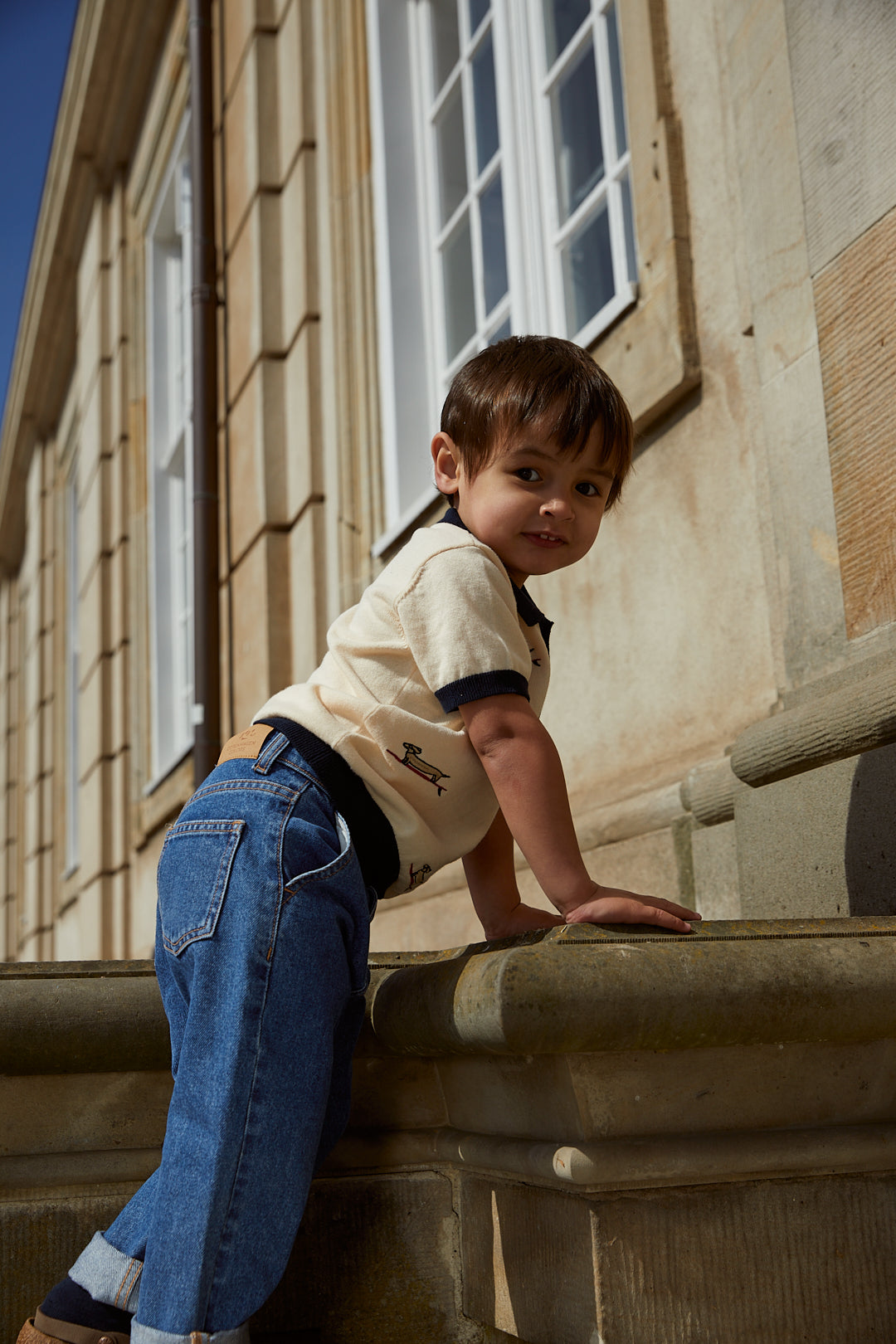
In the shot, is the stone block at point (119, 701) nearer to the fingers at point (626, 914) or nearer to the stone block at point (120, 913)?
the stone block at point (120, 913)

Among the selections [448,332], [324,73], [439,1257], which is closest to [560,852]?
[439,1257]

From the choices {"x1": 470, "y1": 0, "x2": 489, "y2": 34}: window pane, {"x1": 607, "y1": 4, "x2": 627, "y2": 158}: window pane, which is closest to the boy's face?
{"x1": 607, "y1": 4, "x2": 627, "y2": 158}: window pane

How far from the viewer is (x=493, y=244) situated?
482cm

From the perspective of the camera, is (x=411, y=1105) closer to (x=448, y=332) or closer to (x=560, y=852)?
(x=560, y=852)

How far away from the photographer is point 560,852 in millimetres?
1585

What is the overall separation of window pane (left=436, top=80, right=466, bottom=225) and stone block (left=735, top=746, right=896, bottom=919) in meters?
3.69

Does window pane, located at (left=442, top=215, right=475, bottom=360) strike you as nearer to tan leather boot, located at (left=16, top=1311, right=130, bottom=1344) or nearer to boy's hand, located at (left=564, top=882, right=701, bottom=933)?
boy's hand, located at (left=564, top=882, right=701, bottom=933)

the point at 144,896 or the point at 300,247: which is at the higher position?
the point at 300,247

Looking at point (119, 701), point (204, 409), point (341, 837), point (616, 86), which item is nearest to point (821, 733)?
point (341, 837)

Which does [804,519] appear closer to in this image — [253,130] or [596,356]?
[596,356]

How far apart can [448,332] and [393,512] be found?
772mm

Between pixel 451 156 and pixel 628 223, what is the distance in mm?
1900

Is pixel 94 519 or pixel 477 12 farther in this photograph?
pixel 94 519

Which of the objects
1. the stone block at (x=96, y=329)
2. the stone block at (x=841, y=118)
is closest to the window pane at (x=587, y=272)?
the stone block at (x=841, y=118)
